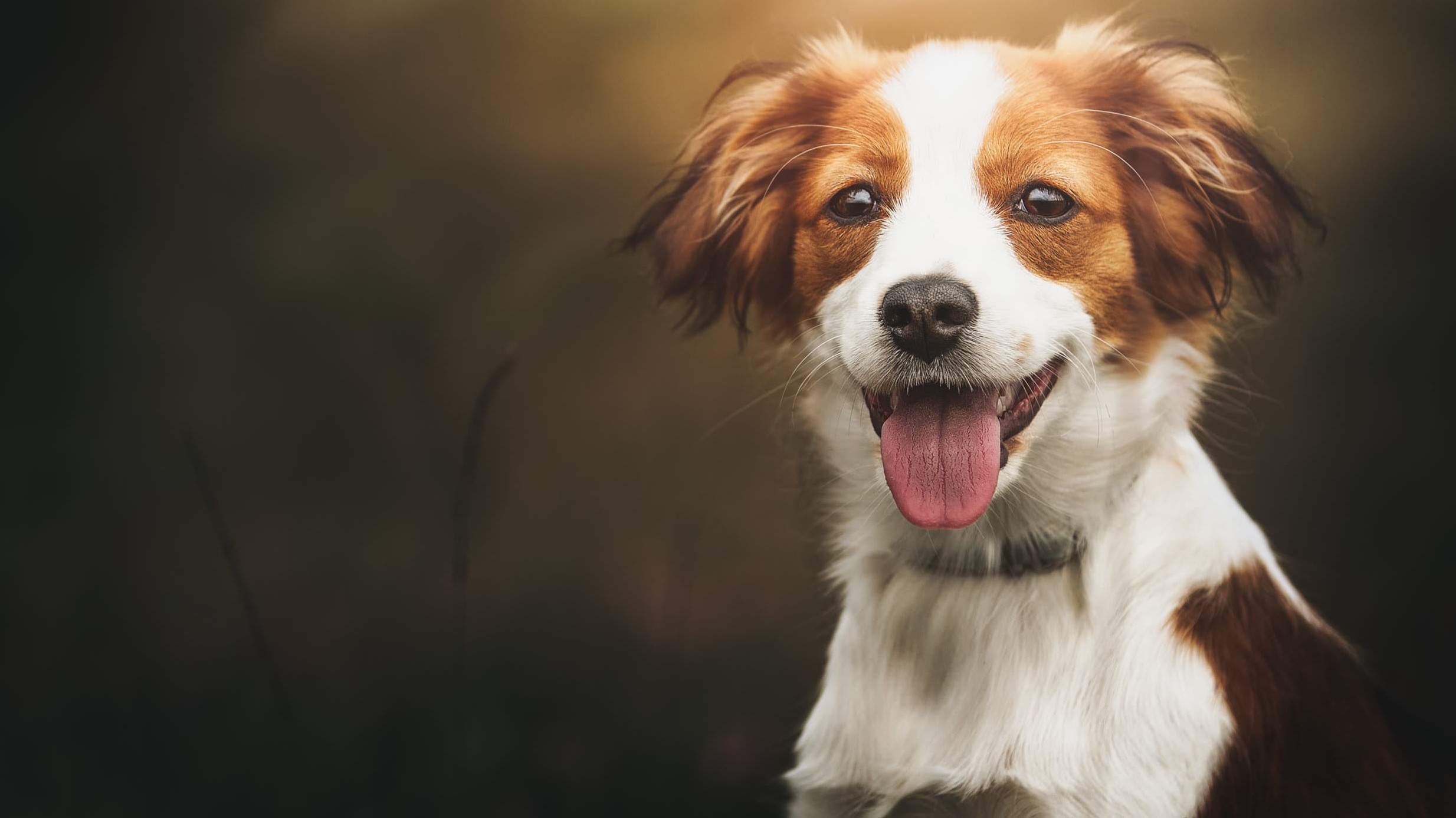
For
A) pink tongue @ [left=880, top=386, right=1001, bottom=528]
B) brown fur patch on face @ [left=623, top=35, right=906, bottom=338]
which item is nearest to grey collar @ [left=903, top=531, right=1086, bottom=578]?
pink tongue @ [left=880, top=386, right=1001, bottom=528]

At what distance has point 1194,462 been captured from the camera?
1.58 m

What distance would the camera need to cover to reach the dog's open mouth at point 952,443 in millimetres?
1483

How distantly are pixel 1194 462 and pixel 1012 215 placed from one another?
0.42 meters

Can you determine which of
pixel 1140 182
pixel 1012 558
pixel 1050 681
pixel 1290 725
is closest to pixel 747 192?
pixel 1140 182

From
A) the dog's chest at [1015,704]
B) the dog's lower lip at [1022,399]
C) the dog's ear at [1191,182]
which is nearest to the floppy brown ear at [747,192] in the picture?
the dog's lower lip at [1022,399]

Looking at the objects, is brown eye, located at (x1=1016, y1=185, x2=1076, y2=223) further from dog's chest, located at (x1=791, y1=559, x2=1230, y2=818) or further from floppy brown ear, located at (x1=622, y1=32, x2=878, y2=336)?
dog's chest, located at (x1=791, y1=559, x2=1230, y2=818)

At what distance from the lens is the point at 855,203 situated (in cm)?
160

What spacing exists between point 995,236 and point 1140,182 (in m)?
0.27

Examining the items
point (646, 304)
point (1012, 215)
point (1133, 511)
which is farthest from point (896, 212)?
point (646, 304)

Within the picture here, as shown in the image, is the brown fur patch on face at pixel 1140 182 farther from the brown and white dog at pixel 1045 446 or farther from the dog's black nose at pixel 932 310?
the dog's black nose at pixel 932 310

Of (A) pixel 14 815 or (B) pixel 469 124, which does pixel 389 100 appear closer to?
(B) pixel 469 124

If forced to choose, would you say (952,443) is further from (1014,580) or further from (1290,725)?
(1290,725)

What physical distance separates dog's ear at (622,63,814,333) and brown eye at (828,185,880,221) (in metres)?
0.12

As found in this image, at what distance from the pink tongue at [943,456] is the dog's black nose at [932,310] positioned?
115 millimetres
